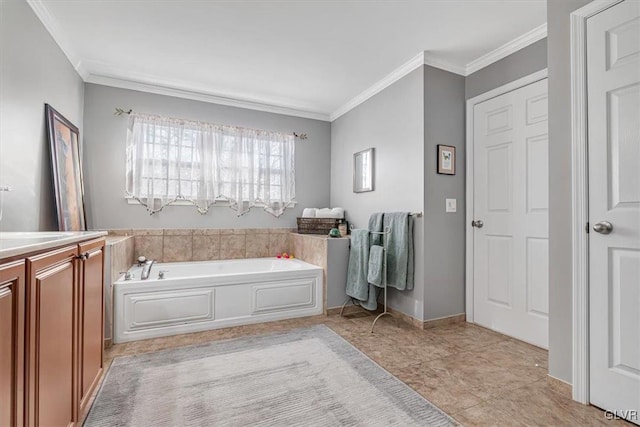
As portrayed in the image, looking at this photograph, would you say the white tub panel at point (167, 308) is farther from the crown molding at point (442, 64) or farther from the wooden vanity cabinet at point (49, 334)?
the crown molding at point (442, 64)

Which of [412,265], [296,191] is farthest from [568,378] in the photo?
[296,191]

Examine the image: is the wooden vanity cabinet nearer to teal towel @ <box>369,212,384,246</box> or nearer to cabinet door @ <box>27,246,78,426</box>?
cabinet door @ <box>27,246,78,426</box>

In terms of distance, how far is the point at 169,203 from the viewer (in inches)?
139

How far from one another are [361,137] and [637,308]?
287 centimetres

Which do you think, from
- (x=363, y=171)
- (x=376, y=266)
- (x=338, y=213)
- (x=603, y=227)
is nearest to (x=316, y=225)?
(x=338, y=213)

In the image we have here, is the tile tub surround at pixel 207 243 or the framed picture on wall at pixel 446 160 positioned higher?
the framed picture on wall at pixel 446 160

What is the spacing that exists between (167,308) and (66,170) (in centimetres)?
151

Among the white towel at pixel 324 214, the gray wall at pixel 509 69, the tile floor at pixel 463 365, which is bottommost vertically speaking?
the tile floor at pixel 463 365

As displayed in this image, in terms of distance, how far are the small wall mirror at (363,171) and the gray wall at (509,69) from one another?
1.17 metres

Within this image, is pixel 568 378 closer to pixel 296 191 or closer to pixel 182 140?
pixel 296 191

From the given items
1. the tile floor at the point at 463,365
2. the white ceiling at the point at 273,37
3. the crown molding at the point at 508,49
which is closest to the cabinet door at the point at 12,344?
the tile floor at the point at 463,365

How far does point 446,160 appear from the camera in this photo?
291 centimetres

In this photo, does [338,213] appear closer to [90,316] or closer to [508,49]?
[508,49]

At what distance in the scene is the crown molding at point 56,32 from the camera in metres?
2.15
